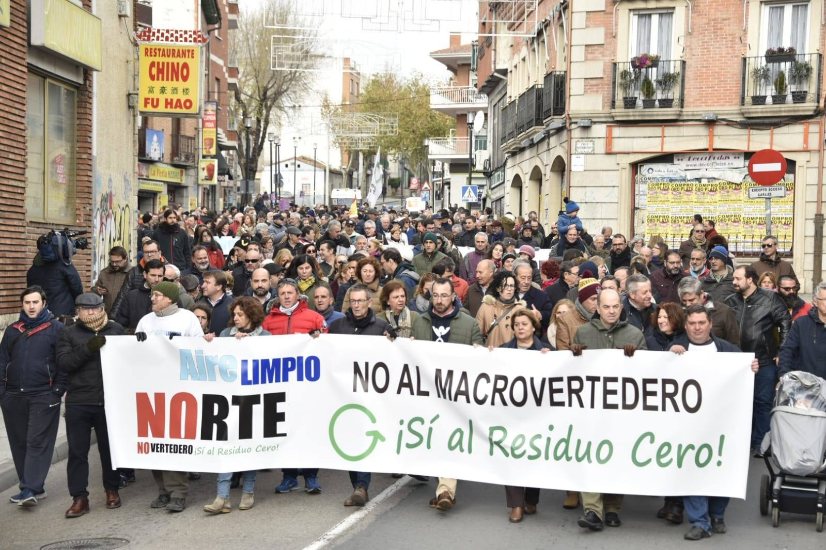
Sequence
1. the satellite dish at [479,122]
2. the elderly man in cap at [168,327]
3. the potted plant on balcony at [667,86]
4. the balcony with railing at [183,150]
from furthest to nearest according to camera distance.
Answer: the satellite dish at [479,122] → the balcony with railing at [183,150] → the potted plant on balcony at [667,86] → the elderly man in cap at [168,327]

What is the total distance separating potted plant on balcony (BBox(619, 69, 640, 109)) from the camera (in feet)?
86.9

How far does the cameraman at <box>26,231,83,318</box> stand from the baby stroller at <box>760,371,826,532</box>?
7.66m

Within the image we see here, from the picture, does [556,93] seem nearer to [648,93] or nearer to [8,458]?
[648,93]

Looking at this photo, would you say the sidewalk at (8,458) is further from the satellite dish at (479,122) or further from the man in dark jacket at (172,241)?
the satellite dish at (479,122)

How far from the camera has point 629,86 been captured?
2653 cm

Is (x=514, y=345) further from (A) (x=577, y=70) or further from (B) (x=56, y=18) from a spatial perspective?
(A) (x=577, y=70)

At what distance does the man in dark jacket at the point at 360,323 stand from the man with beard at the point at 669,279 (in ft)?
17.6

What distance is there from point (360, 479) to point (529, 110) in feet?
82.4

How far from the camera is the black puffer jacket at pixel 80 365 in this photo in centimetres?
871

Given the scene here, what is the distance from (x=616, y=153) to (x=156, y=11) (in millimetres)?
12152

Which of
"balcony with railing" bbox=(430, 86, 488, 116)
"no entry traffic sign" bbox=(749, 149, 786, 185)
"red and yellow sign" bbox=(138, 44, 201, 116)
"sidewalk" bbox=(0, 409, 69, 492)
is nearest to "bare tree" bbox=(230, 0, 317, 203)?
"balcony with railing" bbox=(430, 86, 488, 116)

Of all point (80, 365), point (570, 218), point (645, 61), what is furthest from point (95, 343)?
point (645, 61)

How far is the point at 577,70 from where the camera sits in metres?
27.2

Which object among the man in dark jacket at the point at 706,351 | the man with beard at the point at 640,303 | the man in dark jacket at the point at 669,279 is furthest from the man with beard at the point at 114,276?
the man in dark jacket at the point at 706,351
